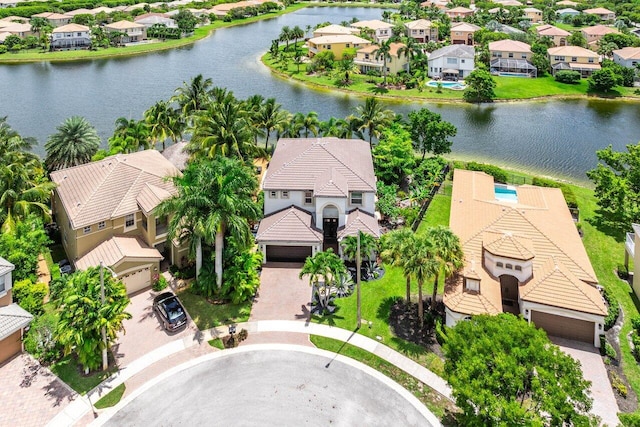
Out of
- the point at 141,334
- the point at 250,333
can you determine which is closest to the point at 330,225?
the point at 250,333

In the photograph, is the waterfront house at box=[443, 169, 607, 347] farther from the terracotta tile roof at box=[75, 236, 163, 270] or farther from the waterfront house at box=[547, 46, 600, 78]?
the waterfront house at box=[547, 46, 600, 78]

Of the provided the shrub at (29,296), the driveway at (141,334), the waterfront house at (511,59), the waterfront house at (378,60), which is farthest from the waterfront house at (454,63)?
the shrub at (29,296)

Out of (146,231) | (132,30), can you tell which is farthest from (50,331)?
(132,30)

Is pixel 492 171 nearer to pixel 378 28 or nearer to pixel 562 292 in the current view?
pixel 562 292

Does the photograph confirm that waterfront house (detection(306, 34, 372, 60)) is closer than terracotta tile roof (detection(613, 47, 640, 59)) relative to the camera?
No

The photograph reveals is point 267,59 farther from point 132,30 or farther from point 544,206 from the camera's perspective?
point 544,206

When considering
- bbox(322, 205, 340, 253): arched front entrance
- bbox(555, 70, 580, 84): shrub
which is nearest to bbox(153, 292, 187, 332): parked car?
bbox(322, 205, 340, 253): arched front entrance
